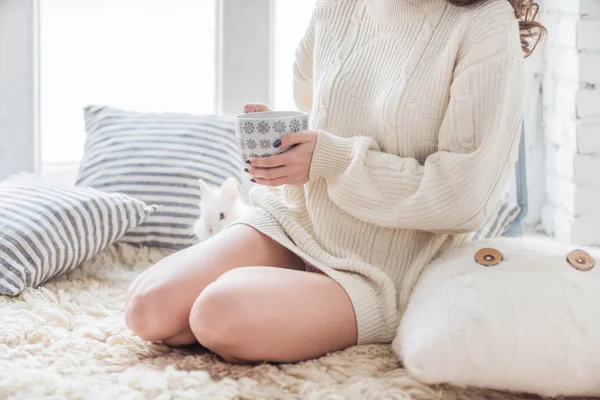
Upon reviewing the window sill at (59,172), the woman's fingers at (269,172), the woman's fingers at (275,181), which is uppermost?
the woman's fingers at (269,172)

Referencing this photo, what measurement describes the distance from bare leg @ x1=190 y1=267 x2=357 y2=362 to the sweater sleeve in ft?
0.58

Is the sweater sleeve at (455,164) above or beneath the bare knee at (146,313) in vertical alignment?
above

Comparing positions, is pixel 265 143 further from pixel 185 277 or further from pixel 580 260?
pixel 580 260

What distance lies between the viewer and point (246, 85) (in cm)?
249

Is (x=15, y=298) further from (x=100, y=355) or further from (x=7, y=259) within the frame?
(x=100, y=355)

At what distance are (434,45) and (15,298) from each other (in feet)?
3.26

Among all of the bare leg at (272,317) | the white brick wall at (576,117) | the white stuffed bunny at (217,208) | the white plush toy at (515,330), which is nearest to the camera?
the white plush toy at (515,330)

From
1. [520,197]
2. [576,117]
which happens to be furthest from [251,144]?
[576,117]

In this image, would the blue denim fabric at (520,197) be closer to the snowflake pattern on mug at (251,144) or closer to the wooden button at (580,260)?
the wooden button at (580,260)

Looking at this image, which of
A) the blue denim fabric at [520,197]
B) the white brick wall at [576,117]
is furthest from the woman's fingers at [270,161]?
the white brick wall at [576,117]

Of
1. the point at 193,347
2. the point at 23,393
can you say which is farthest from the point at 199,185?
the point at 23,393

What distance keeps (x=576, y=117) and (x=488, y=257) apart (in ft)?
3.19

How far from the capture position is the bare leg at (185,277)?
1.39m

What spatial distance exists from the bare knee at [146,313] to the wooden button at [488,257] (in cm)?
54
